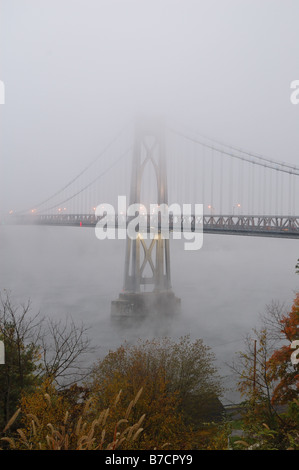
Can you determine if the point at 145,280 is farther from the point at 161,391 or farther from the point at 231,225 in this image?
the point at 161,391

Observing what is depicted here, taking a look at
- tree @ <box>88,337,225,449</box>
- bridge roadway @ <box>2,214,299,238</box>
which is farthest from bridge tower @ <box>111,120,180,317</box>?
tree @ <box>88,337,225,449</box>

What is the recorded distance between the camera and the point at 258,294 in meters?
69.6

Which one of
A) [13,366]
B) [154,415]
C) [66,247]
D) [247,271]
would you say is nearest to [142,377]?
[154,415]

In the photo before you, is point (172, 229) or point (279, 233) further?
point (172, 229)

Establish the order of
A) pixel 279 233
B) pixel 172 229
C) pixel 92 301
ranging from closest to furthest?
pixel 279 233 < pixel 172 229 < pixel 92 301

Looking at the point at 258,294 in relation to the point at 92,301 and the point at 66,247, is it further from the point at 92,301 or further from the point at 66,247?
the point at 66,247

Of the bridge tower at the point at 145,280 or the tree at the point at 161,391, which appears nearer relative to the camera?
the tree at the point at 161,391

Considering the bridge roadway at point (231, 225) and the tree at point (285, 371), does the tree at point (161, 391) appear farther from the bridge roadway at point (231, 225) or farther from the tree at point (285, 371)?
the bridge roadway at point (231, 225)

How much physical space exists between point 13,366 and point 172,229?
28.6 meters

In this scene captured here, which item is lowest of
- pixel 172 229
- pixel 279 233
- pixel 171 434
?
pixel 171 434

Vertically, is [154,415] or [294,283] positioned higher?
[294,283]

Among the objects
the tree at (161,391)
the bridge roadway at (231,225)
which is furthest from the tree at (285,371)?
the bridge roadway at (231,225)

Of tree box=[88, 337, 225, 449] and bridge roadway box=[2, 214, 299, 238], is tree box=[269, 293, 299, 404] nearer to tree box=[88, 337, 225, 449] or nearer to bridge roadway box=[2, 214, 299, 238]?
tree box=[88, 337, 225, 449]

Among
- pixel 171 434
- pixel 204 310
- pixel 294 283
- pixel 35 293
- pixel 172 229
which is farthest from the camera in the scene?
pixel 294 283
